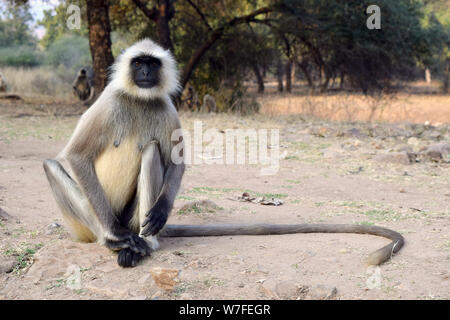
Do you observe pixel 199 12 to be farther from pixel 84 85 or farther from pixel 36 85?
pixel 36 85

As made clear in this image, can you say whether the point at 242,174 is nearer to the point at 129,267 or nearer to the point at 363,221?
the point at 363,221

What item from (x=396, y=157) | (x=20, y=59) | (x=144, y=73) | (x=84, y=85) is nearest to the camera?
(x=144, y=73)

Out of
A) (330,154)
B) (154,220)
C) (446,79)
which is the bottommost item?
(330,154)

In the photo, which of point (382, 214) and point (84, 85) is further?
point (84, 85)

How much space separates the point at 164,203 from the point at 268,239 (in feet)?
2.72

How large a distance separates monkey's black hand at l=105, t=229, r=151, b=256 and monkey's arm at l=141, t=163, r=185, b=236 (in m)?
0.07

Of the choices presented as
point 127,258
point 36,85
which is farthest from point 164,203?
point 36,85

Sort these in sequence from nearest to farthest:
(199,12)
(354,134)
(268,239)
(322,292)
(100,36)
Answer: (322,292) → (268,239) → (354,134) → (100,36) → (199,12)

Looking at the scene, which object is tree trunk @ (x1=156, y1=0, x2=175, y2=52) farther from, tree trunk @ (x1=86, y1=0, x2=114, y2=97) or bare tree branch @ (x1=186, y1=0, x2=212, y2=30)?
tree trunk @ (x1=86, y1=0, x2=114, y2=97)

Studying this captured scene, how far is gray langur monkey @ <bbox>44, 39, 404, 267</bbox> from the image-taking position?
321 cm

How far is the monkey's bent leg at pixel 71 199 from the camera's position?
3.27 m

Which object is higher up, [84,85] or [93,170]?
[84,85]

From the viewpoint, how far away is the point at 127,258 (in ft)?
9.73

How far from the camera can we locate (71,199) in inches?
129
